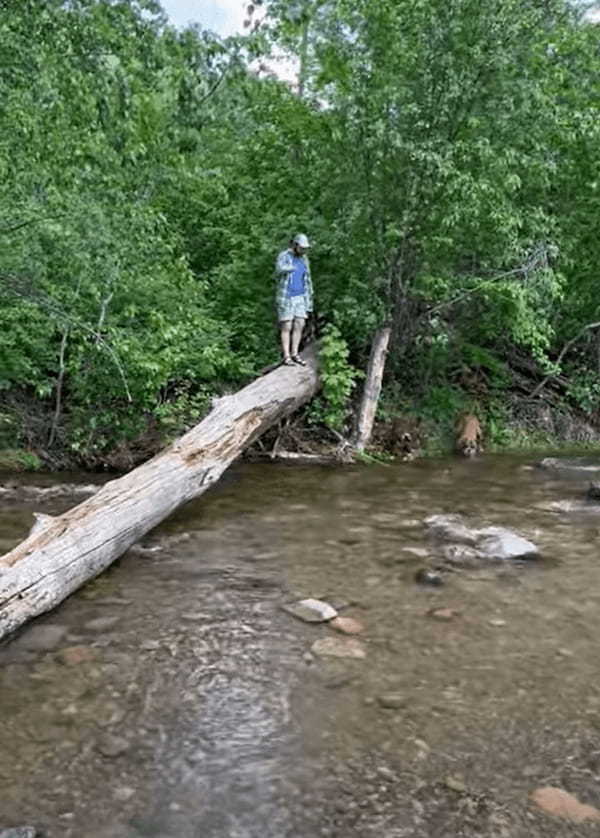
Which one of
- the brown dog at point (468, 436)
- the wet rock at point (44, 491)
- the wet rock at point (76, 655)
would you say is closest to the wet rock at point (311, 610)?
the wet rock at point (76, 655)

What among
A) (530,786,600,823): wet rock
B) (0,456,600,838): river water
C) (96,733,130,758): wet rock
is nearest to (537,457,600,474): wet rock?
(0,456,600,838): river water

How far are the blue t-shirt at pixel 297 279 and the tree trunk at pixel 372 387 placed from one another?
1691mm

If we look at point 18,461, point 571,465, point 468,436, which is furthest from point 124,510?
point 468,436

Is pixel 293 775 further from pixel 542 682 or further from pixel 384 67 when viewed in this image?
pixel 384 67

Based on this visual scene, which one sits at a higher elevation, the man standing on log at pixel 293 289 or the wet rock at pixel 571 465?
the man standing on log at pixel 293 289

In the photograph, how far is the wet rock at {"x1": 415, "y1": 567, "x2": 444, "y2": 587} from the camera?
5.27m

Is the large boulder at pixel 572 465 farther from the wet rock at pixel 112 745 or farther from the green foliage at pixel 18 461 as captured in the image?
the wet rock at pixel 112 745

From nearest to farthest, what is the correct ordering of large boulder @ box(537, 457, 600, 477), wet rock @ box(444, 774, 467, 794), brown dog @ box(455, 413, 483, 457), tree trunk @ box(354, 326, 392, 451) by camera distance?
wet rock @ box(444, 774, 467, 794) < large boulder @ box(537, 457, 600, 477) < tree trunk @ box(354, 326, 392, 451) < brown dog @ box(455, 413, 483, 457)

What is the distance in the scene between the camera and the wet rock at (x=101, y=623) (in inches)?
175

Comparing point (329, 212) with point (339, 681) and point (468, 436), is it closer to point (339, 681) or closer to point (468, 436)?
point (468, 436)

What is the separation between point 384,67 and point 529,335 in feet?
15.2

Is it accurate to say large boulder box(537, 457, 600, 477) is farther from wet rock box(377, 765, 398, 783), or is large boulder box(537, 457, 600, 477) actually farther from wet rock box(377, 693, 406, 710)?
wet rock box(377, 765, 398, 783)

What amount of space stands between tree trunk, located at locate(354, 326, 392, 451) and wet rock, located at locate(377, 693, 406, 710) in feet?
24.3

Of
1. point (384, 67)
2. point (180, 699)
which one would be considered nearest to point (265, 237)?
→ point (384, 67)
